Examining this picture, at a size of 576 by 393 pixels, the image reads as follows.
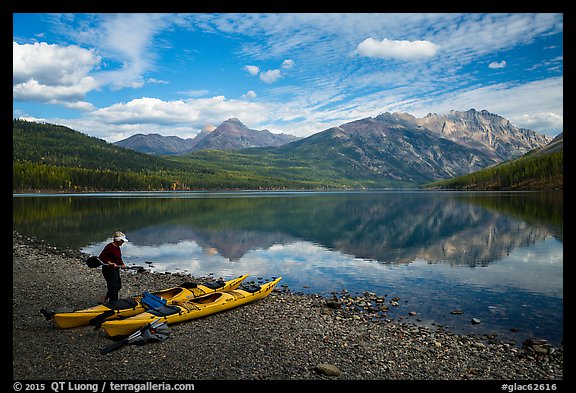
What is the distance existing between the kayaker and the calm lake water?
507 inches

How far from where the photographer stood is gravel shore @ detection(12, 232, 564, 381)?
1234cm

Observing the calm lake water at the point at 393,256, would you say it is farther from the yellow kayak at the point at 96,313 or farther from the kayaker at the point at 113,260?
the kayaker at the point at 113,260

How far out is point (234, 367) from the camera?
41.5ft

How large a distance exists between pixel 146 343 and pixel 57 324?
4415mm

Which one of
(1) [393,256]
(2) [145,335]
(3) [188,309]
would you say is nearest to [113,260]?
(3) [188,309]

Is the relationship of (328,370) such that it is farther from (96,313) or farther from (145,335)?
(96,313)

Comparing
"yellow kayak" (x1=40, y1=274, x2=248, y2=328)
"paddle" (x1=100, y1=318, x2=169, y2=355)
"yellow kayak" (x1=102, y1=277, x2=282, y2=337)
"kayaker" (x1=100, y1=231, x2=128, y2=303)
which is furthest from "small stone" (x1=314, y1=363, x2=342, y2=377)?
"kayaker" (x1=100, y1=231, x2=128, y2=303)

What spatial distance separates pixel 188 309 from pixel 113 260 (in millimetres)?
4314

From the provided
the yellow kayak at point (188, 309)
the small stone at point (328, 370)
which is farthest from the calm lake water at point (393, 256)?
the small stone at point (328, 370)

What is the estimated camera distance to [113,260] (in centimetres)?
1727

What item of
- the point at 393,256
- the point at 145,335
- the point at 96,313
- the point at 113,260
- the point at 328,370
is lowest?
the point at 393,256

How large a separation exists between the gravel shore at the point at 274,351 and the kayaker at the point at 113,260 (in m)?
2.35
